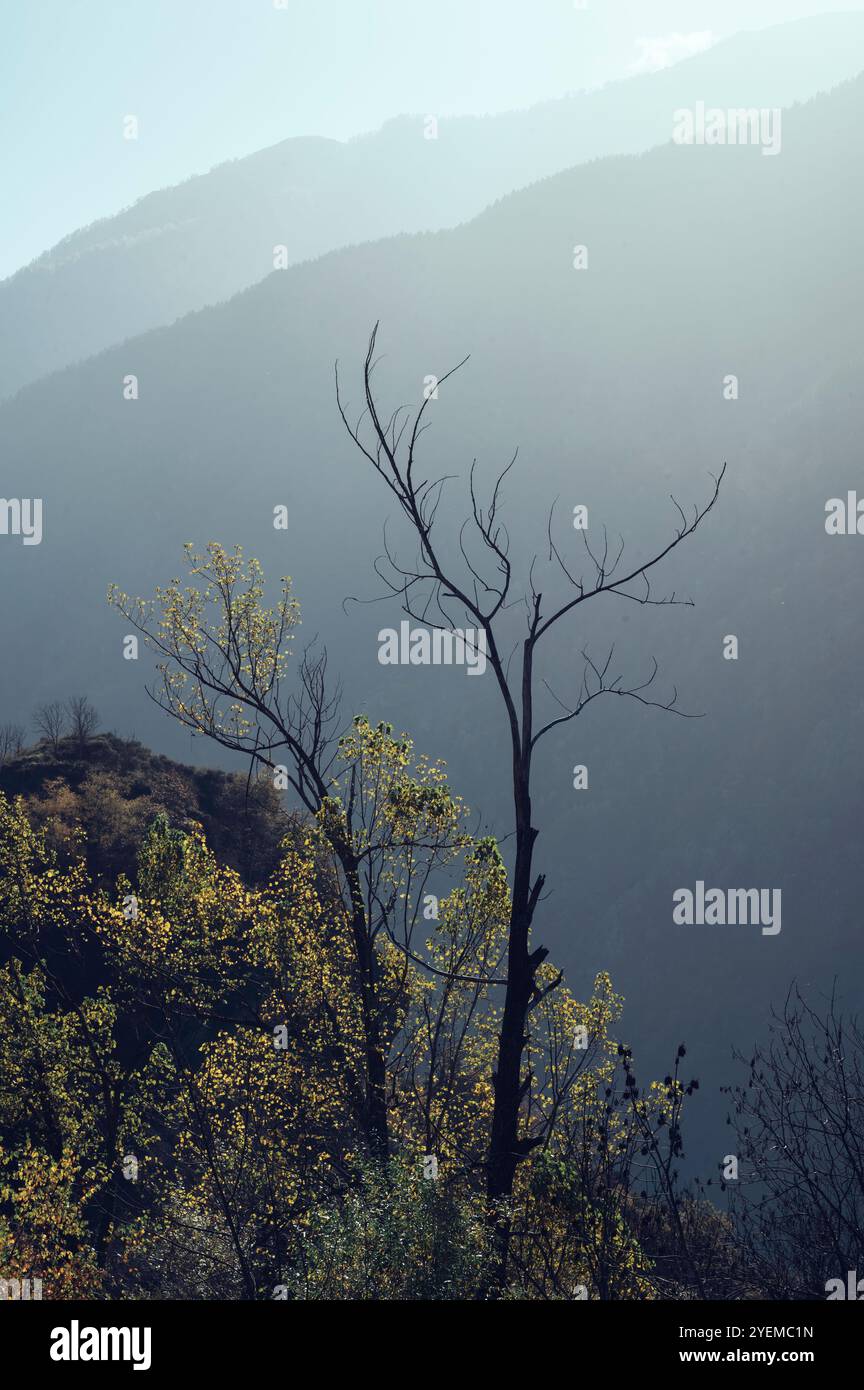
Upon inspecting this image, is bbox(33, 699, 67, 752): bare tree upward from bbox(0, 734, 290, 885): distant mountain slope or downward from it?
upward

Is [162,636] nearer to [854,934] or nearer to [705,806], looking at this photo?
[854,934]

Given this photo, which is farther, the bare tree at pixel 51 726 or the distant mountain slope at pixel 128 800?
the bare tree at pixel 51 726

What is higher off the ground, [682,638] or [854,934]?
[682,638]

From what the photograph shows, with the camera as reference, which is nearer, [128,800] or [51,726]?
[128,800]

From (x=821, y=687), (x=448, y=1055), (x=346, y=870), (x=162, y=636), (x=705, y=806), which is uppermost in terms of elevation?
(x=821, y=687)

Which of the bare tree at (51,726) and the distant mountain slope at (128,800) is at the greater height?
the bare tree at (51,726)

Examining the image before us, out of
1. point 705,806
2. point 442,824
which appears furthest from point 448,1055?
point 705,806

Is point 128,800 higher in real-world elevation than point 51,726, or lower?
lower

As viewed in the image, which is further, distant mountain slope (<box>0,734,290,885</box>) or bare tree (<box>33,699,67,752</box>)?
bare tree (<box>33,699,67,752</box>)

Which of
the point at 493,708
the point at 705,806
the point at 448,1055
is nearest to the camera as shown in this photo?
the point at 448,1055
